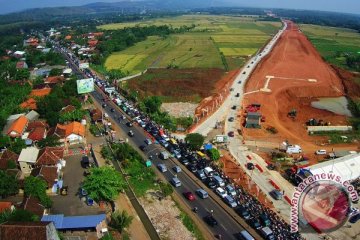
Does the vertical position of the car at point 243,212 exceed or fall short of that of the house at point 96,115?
it falls short

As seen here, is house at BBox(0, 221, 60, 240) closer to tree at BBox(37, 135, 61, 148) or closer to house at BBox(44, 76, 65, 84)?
tree at BBox(37, 135, 61, 148)

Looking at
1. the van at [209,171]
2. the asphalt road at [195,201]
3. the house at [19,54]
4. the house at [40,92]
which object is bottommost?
the asphalt road at [195,201]

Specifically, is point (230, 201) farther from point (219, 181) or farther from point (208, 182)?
point (208, 182)

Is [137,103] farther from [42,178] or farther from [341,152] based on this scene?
[341,152]

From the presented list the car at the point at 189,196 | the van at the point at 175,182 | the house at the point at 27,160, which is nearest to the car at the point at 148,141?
the van at the point at 175,182

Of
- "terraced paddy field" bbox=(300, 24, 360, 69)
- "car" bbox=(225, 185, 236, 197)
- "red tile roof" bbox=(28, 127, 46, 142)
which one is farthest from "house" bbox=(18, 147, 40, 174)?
"terraced paddy field" bbox=(300, 24, 360, 69)

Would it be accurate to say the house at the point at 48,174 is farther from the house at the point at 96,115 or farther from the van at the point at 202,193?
the house at the point at 96,115

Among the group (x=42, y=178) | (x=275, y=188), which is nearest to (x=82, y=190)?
(x=42, y=178)
